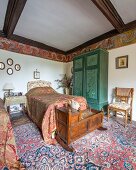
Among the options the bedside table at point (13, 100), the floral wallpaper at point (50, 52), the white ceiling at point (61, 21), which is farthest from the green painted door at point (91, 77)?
the bedside table at point (13, 100)

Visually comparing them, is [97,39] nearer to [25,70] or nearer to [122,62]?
[122,62]

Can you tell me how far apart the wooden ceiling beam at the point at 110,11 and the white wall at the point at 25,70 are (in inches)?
112

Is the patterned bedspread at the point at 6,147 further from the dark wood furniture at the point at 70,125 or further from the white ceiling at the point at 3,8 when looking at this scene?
the white ceiling at the point at 3,8

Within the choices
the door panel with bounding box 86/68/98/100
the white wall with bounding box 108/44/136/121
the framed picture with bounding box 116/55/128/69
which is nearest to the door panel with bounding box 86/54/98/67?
the door panel with bounding box 86/68/98/100

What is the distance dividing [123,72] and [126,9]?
156 cm

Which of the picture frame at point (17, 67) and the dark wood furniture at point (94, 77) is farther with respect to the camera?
the picture frame at point (17, 67)

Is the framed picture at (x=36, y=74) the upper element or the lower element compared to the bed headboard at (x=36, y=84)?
upper

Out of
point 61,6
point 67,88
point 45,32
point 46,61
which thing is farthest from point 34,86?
point 61,6

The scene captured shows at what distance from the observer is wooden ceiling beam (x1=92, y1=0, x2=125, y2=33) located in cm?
201

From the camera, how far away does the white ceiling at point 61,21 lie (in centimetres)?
227

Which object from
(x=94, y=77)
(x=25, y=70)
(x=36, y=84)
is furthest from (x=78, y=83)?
(x=25, y=70)

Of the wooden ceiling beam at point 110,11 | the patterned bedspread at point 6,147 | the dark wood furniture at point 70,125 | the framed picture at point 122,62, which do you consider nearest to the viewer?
the patterned bedspread at point 6,147

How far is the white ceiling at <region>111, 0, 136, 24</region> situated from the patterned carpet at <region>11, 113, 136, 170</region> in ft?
8.91

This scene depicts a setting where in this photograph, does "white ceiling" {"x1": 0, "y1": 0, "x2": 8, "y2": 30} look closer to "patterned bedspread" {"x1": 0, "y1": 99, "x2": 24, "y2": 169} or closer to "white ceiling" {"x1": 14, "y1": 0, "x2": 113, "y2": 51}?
"white ceiling" {"x1": 14, "y1": 0, "x2": 113, "y2": 51}
